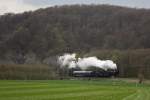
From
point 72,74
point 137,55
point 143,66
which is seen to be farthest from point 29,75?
point 137,55

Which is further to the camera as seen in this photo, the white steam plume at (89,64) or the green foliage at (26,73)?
the white steam plume at (89,64)

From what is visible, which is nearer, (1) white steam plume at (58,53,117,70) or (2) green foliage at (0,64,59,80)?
(2) green foliage at (0,64,59,80)

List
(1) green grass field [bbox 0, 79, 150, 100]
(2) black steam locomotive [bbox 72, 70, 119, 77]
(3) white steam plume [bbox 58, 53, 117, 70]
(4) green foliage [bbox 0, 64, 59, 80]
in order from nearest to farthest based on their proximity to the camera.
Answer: (1) green grass field [bbox 0, 79, 150, 100] → (4) green foliage [bbox 0, 64, 59, 80] → (2) black steam locomotive [bbox 72, 70, 119, 77] → (3) white steam plume [bbox 58, 53, 117, 70]

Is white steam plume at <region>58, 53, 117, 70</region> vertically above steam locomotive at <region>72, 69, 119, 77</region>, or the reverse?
white steam plume at <region>58, 53, 117, 70</region>

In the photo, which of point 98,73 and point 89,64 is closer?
point 98,73

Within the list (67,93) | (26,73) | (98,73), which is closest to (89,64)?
(98,73)

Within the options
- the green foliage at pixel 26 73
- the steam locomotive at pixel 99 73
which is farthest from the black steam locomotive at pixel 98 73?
the green foliage at pixel 26 73

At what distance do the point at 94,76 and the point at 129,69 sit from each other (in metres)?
25.3

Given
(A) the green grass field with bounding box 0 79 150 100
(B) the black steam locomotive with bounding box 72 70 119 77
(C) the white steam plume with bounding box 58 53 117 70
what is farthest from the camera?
(C) the white steam plume with bounding box 58 53 117 70

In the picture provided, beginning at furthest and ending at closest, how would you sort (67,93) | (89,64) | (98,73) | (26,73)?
(89,64) → (98,73) → (26,73) → (67,93)

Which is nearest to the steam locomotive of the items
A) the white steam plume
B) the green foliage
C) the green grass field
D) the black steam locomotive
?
the black steam locomotive

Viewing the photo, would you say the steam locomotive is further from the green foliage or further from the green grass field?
the green grass field

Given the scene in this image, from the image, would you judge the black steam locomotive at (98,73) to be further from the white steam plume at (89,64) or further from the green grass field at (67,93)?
the green grass field at (67,93)

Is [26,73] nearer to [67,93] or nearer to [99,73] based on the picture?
[99,73]
